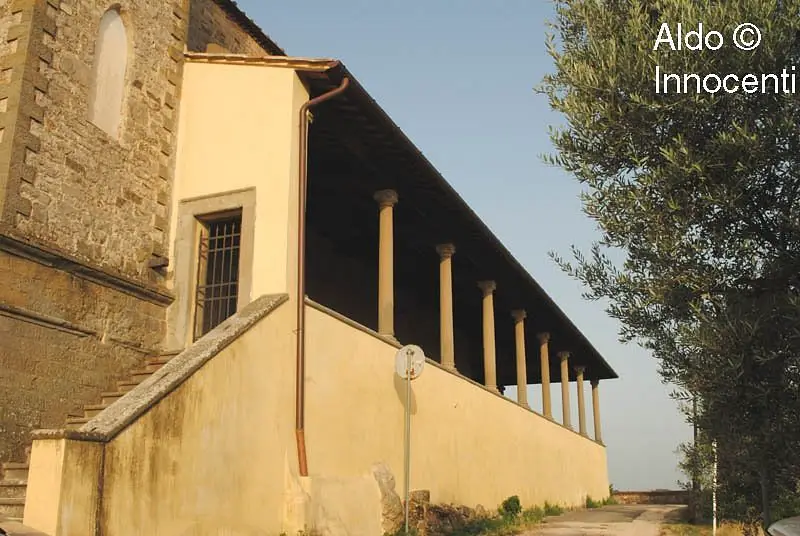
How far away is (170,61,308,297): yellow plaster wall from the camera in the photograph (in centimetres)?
998

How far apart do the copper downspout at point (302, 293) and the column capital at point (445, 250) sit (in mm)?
5192

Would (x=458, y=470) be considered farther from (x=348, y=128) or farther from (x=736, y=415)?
(x=736, y=415)

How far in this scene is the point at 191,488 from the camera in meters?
7.63

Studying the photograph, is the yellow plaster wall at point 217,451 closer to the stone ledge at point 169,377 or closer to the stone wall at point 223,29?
the stone ledge at point 169,377

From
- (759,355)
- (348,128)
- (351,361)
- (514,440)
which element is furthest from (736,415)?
(514,440)

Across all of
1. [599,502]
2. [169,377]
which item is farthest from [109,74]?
[599,502]

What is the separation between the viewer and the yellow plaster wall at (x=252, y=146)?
32.7 feet

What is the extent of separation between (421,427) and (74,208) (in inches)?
239

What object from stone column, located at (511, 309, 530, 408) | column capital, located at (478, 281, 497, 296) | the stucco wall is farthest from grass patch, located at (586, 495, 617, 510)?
the stucco wall

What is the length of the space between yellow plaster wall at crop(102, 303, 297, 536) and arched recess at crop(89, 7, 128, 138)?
345 centimetres

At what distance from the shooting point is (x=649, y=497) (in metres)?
29.1

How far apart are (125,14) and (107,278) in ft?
11.9

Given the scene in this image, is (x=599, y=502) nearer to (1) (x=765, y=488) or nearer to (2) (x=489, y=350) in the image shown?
(2) (x=489, y=350)

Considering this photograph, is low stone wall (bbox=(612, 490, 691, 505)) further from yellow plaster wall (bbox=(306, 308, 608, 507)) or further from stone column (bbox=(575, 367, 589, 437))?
yellow plaster wall (bbox=(306, 308, 608, 507))
